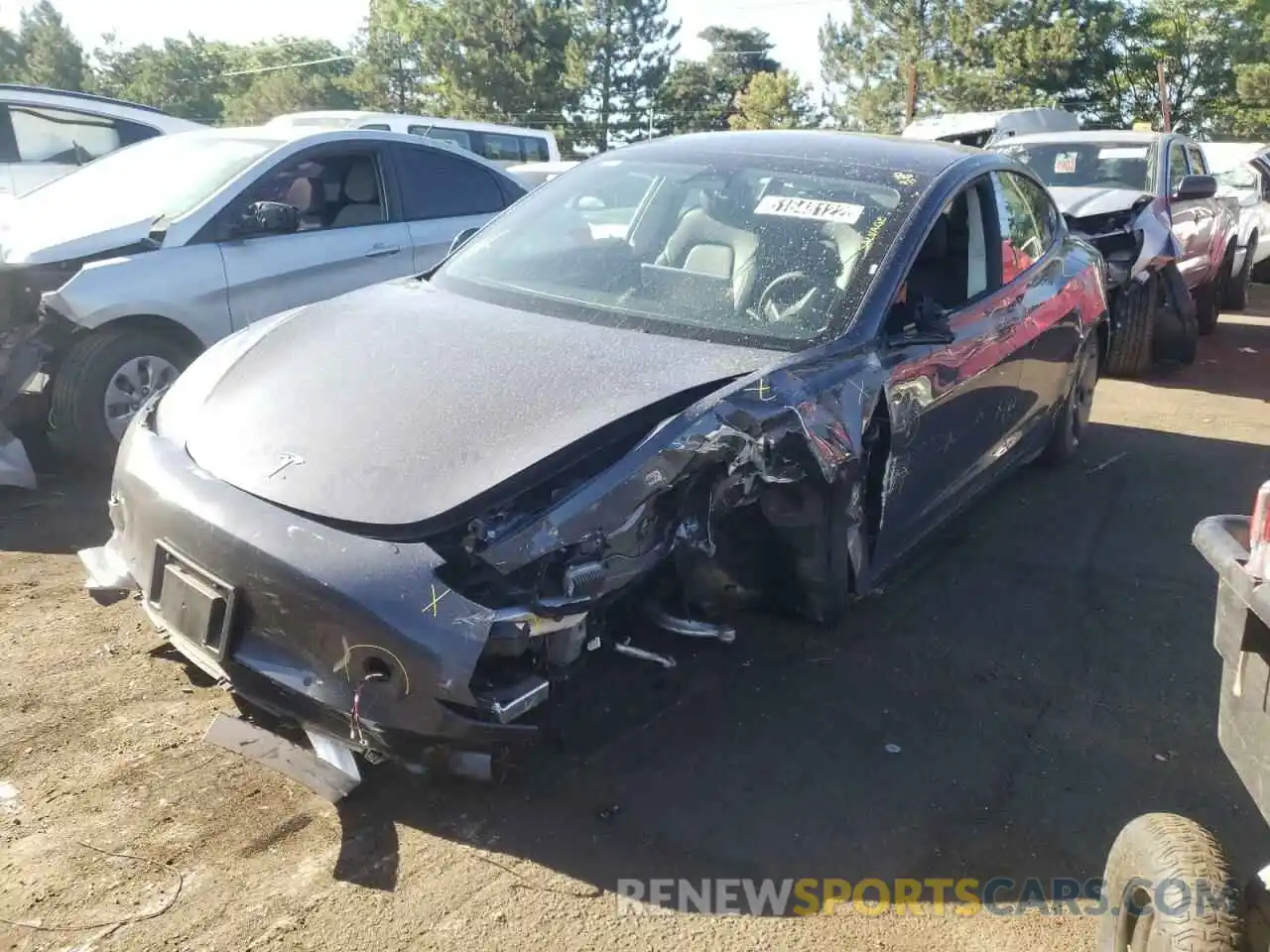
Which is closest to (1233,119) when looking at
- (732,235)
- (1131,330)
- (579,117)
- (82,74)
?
(579,117)

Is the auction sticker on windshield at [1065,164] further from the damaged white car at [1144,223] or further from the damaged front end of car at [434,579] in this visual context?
the damaged front end of car at [434,579]

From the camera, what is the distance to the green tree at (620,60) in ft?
166

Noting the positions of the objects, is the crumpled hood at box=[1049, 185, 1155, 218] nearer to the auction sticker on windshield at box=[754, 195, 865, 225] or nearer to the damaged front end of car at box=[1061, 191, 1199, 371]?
the damaged front end of car at box=[1061, 191, 1199, 371]

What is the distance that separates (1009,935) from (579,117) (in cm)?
5137

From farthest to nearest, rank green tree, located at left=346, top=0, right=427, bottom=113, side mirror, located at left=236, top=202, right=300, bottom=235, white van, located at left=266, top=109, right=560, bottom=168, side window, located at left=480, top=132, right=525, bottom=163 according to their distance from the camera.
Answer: green tree, located at left=346, top=0, right=427, bottom=113, side window, located at left=480, top=132, right=525, bottom=163, white van, located at left=266, top=109, right=560, bottom=168, side mirror, located at left=236, top=202, right=300, bottom=235

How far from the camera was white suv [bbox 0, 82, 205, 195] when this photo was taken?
29.2 feet

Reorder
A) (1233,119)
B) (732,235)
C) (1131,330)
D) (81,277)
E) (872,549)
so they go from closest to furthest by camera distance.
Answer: (872,549)
(732,235)
(81,277)
(1131,330)
(1233,119)

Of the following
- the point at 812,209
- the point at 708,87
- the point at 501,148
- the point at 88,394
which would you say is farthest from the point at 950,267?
the point at 708,87

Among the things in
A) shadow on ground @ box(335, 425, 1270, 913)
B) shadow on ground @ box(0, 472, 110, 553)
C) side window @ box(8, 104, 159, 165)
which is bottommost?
shadow on ground @ box(335, 425, 1270, 913)

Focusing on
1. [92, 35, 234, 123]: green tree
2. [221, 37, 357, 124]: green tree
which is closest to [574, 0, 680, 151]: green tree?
[221, 37, 357, 124]: green tree

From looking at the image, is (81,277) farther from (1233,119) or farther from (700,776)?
(1233,119)

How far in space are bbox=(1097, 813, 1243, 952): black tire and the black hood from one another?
159 centimetres

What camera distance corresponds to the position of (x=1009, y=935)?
2.57 m

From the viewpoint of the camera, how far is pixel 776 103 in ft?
164
